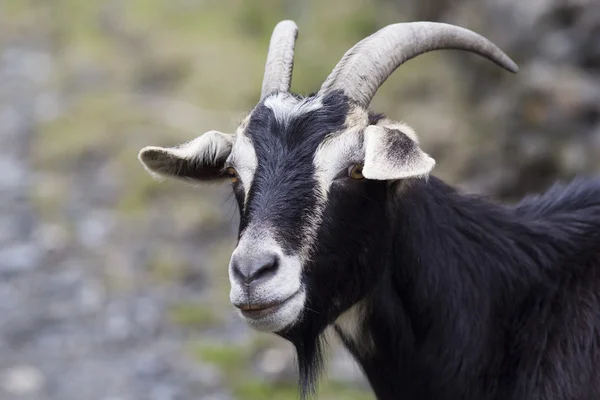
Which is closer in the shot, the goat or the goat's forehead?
the goat

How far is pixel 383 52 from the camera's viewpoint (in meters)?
4.68

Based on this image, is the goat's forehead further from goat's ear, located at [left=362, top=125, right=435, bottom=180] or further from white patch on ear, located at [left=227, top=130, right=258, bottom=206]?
goat's ear, located at [left=362, top=125, right=435, bottom=180]

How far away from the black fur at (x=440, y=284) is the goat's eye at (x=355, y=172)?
3 centimetres

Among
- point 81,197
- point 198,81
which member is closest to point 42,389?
point 81,197

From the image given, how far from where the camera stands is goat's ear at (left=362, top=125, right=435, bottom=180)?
3.94 metres

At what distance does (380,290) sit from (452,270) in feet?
1.30

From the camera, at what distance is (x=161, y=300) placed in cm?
905

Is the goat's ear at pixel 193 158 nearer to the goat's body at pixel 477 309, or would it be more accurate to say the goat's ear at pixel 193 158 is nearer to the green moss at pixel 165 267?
the goat's body at pixel 477 309

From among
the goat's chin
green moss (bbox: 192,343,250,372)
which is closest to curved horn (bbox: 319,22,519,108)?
the goat's chin

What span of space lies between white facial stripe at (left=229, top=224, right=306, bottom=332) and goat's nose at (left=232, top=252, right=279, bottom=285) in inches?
0.6

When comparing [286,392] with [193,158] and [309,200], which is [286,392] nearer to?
[193,158]

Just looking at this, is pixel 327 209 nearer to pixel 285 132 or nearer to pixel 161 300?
pixel 285 132

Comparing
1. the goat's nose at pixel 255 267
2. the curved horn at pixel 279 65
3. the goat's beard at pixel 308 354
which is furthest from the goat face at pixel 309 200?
the curved horn at pixel 279 65

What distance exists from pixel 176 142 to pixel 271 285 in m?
7.14
